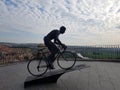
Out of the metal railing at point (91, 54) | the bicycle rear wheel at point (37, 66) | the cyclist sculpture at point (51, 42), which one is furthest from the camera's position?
the metal railing at point (91, 54)

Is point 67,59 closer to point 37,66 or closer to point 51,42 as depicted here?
point 51,42

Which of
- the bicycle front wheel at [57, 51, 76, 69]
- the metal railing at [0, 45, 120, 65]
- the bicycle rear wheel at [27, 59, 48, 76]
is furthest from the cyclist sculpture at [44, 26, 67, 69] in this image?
the metal railing at [0, 45, 120, 65]

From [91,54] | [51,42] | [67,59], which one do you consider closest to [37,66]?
[51,42]

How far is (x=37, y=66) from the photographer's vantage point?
25.1 feet

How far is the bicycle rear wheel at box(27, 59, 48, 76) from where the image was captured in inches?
299

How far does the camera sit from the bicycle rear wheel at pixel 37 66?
7.60m

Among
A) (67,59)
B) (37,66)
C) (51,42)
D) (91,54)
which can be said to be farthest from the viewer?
(91,54)

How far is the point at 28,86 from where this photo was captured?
698 cm

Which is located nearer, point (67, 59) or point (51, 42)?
point (51, 42)

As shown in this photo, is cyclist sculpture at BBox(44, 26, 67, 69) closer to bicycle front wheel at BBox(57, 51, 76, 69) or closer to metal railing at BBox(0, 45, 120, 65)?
bicycle front wheel at BBox(57, 51, 76, 69)

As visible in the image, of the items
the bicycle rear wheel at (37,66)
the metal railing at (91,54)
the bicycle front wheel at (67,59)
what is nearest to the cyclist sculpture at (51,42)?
the bicycle rear wheel at (37,66)

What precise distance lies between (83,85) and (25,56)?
8.51 meters

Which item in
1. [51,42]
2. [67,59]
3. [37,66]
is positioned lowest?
[37,66]

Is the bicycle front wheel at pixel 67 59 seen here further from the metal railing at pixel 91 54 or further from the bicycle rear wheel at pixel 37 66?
the metal railing at pixel 91 54
